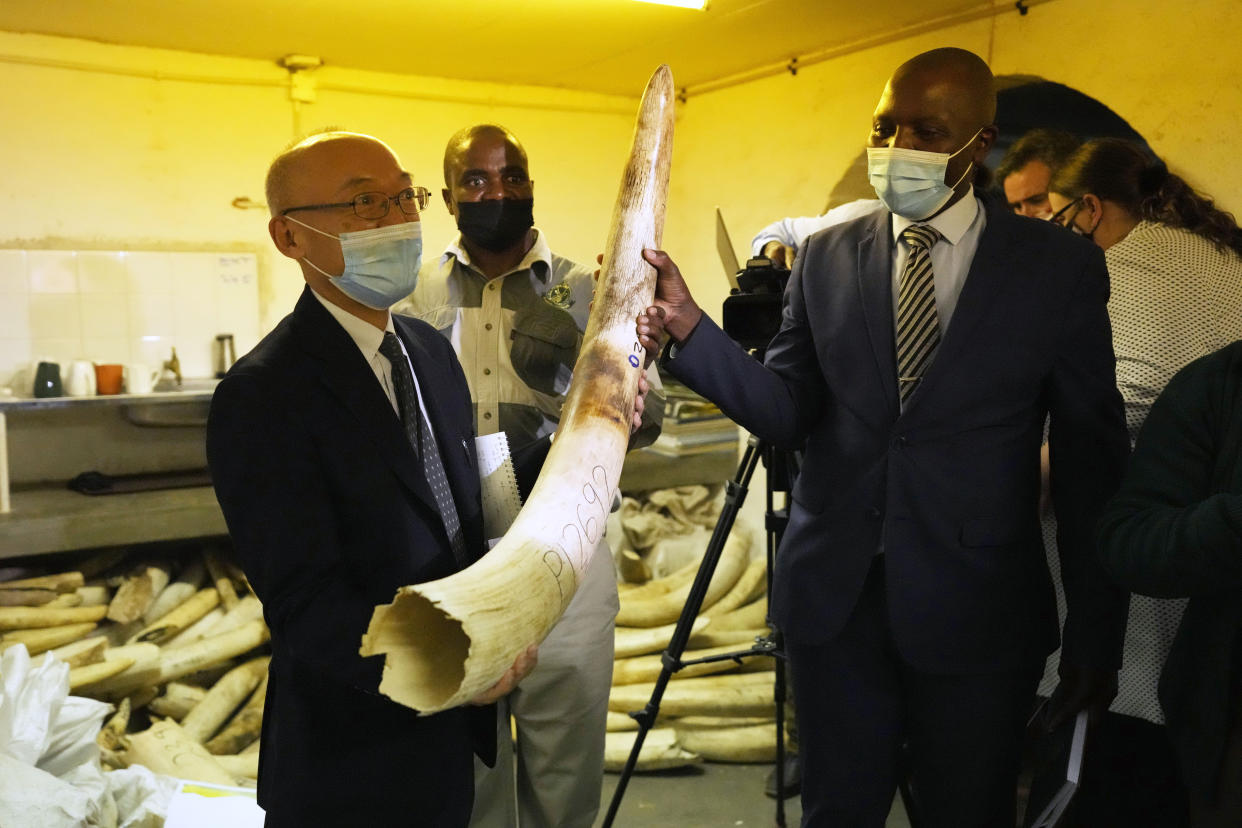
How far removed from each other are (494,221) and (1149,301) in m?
1.52

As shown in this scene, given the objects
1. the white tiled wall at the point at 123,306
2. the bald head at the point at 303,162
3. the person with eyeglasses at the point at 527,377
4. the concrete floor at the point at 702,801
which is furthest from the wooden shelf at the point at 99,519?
the bald head at the point at 303,162

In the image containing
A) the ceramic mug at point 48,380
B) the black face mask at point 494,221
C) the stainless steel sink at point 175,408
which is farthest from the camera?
the stainless steel sink at point 175,408

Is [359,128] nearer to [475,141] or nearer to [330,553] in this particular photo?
[475,141]

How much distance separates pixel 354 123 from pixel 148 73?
961 millimetres

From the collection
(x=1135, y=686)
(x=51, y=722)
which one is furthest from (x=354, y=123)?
(x=1135, y=686)

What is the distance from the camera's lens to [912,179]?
5.55 ft

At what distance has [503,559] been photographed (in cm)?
105

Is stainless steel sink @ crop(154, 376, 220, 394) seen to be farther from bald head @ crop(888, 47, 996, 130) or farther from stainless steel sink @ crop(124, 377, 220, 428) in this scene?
bald head @ crop(888, 47, 996, 130)

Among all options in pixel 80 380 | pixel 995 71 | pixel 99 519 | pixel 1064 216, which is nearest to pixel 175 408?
pixel 80 380

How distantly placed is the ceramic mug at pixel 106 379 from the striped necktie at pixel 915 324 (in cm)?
380

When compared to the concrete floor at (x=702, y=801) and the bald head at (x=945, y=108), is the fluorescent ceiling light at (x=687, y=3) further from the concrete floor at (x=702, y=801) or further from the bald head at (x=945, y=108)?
the concrete floor at (x=702, y=801)

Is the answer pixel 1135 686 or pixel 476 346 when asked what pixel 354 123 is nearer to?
pixel 476 346

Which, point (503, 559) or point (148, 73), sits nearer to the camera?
point (503, 559)

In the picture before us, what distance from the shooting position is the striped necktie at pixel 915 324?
5.51 feet
